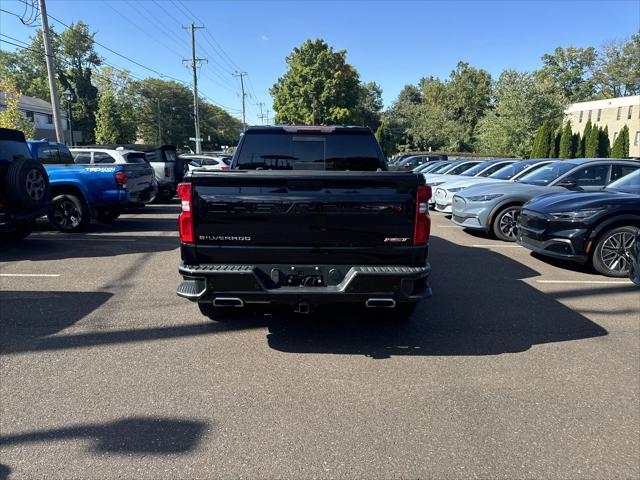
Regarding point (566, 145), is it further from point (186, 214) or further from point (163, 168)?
point (186, 214)

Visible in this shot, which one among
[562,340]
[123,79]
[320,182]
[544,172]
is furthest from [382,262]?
[123,79]

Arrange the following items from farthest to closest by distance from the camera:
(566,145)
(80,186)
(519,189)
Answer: (566,145) → (80,186) → (519,189)

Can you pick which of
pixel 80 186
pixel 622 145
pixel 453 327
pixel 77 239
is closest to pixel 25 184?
pixel 77 239

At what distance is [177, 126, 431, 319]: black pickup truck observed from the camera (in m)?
3.53

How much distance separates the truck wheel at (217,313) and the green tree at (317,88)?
59.3 metres

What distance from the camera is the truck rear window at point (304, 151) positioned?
514cm

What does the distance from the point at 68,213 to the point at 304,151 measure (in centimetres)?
729

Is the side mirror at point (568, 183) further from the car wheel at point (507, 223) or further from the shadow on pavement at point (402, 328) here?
the shadow on pavement at point (402, 328)

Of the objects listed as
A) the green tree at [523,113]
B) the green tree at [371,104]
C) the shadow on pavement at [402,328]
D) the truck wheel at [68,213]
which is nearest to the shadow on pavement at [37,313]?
the shadow on pavement at [402,328]

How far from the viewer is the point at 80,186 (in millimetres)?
9797

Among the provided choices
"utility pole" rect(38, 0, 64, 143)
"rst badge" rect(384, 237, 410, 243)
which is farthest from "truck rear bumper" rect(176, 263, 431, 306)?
"utility pole" rect(38, 0, 64, 143)

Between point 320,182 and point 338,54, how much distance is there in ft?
219

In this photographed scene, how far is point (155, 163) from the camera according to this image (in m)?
16.0

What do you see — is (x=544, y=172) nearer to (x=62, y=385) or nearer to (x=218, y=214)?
(x=218, y=214)
